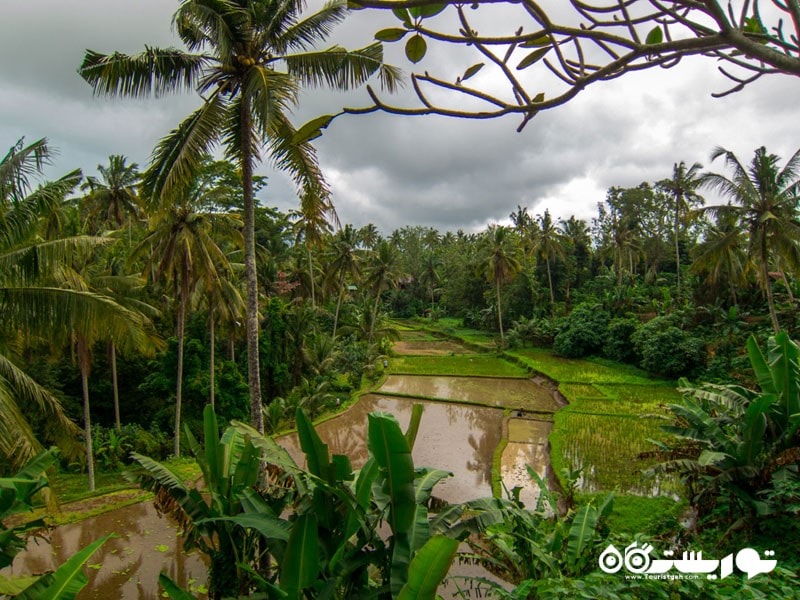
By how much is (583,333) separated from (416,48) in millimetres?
24300

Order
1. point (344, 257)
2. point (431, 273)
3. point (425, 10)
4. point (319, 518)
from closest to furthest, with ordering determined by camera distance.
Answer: point (425, 10), point (319, 518), point (344, 257), point (431, 273)

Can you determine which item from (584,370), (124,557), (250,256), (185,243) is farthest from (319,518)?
(584,370)

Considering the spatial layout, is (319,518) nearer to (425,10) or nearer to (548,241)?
(425,10)

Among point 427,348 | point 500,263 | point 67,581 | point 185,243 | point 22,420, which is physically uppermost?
point 500,263

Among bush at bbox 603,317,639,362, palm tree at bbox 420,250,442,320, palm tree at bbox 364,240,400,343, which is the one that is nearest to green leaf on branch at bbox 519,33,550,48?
palm tree at bbox 364,240,400,343

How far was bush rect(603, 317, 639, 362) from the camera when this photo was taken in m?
22.3

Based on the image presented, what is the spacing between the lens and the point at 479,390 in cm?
1902

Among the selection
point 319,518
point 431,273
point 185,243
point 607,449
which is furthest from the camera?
point 431,273

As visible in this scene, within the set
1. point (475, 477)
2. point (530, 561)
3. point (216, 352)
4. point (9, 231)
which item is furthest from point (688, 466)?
point (216, 352)

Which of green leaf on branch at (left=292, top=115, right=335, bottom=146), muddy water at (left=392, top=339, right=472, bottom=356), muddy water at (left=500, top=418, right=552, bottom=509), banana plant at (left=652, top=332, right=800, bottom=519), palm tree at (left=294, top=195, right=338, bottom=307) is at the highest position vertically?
palm tree at (left=294, top=195, right=338, bottom=307)

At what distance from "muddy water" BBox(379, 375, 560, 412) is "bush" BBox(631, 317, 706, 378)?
4.46m

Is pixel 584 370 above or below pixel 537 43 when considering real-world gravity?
below

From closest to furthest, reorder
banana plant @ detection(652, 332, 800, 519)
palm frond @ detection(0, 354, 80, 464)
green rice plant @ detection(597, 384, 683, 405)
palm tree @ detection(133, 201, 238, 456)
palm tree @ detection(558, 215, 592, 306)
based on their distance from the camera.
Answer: palm frond @ detection(0, 354, 80, 464), banana plant @ detection(652, 332, 800, 519), palm tree @ detection(133, 201, 238, 456), green rice plant @ detection(597, 384, 683, 405), palm tree @ detection(558, 215, 592, 306)

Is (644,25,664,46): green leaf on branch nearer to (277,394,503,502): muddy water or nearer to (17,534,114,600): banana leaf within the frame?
(17,534,114,600): banana leaf
